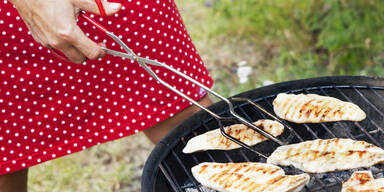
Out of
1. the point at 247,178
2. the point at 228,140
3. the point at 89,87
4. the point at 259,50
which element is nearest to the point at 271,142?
the point at 228,140

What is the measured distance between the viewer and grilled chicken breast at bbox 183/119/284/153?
1462mm

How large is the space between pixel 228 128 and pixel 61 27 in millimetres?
593

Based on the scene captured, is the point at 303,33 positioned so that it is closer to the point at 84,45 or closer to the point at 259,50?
the point at 259,50

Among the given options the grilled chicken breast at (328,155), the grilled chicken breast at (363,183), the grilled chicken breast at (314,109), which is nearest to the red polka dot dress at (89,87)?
the grilled chicken breast at (314,109)

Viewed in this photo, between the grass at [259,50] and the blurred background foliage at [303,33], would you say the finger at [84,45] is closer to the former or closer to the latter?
the grass at [259,50]

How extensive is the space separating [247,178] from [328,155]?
0.24m

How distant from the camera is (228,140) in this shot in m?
1.49

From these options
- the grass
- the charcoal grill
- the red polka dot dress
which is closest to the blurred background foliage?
the grass

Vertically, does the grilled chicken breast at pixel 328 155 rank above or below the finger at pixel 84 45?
below

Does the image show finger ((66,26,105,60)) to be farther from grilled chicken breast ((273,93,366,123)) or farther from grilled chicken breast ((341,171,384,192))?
grilled chicken breast ((341,171,384,192))

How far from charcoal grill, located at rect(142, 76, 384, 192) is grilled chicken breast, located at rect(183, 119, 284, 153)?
0.04 m

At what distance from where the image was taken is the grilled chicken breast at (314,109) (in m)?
1.46

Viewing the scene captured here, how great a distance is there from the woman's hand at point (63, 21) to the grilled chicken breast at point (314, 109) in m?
0.59

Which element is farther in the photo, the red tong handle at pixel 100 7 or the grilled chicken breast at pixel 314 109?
the grilled chicken breast at pixel 314 109
